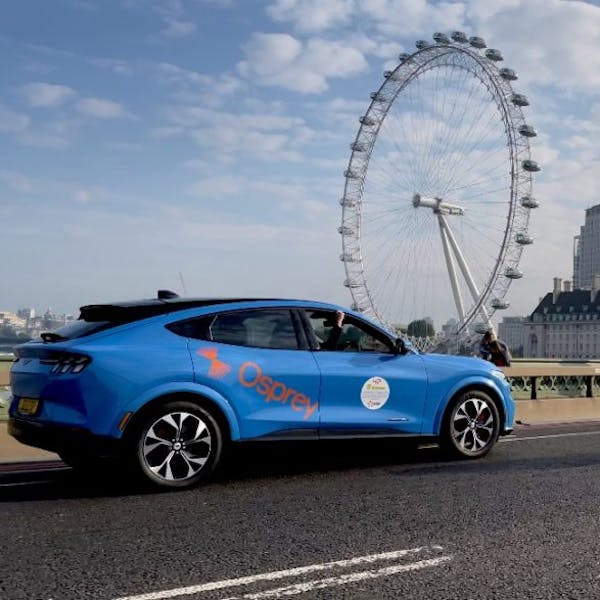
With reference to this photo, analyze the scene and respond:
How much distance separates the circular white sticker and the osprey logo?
133cm

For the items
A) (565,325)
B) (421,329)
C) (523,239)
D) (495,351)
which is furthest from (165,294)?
(565,325)

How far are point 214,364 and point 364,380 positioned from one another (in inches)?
56.6

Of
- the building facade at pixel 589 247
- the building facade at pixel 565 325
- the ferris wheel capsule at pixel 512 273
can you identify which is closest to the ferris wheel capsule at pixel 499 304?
the ferris wheel capsule at pixel 512 273

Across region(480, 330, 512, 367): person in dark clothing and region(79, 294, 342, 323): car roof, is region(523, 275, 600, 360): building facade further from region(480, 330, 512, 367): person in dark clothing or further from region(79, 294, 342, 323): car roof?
region(79, 294, 342, 323): car roof

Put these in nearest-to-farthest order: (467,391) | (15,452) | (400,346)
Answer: (400,346), (467,391), (15,452)

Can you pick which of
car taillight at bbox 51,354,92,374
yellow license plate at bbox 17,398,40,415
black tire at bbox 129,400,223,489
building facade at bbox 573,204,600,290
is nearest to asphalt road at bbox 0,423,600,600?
black tire at bbox 129,400,223,489

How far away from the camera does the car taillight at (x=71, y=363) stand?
18.5ft

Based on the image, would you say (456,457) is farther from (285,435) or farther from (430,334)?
(430,334)

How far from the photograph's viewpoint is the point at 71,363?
570 centimetres

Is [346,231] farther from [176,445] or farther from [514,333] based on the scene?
[514,333]

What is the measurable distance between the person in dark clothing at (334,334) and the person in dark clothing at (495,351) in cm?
670

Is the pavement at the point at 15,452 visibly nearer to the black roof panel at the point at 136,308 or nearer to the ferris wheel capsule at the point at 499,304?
the black roof panel at the point at 136,308

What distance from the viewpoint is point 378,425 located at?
6.82 m

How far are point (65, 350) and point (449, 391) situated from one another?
361 centimetres
